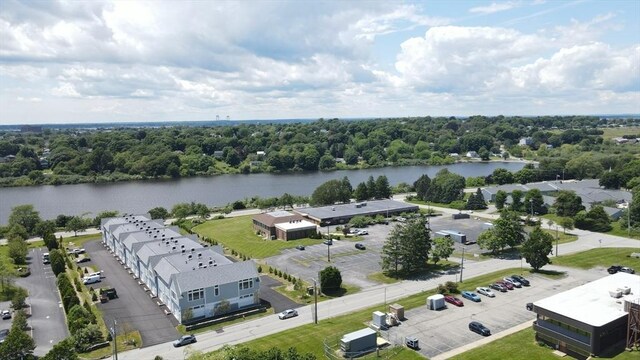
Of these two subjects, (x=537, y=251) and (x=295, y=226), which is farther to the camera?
(x=295, y=226)

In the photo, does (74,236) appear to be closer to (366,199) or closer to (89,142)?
(366,199)

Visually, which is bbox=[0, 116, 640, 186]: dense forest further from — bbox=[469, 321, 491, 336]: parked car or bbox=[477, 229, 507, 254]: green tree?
bbox=[469, 321, 491, 336]: parked car

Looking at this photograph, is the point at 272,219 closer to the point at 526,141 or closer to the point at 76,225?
the point at 76,225

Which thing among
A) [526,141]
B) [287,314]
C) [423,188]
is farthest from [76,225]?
[526,141]

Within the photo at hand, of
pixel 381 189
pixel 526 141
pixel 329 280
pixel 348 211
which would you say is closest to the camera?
pixel 329 280

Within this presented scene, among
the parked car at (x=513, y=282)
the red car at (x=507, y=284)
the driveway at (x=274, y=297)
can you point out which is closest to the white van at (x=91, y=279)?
the driveway at (x=274, y=297)

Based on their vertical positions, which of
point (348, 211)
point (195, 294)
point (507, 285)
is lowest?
point (507, 285)
